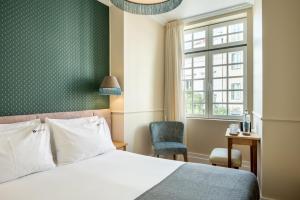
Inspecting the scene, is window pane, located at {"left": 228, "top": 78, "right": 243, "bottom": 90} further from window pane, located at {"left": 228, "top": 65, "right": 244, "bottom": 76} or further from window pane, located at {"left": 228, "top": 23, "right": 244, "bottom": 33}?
window pane, located at {"left": 228, "top": 23, "right": 244, "bottom": 33}

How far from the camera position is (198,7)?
3287 mm

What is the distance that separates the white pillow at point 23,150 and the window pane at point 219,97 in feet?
9.17

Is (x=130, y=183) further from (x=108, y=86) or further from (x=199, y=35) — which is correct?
(x=199, y=35)

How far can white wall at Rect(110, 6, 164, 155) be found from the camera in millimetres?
2991

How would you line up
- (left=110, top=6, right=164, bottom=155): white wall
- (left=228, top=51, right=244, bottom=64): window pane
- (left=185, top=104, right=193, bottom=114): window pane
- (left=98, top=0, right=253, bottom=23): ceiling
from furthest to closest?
(left=185, top=104, right=193, bottom=114): window pane → (left=228, top=51, right=244, bottom=64): window pane → (left=98, top=0, right=253, bottom=23): ceiling → (left=110, top=6, right=164, bottom=155): white wall

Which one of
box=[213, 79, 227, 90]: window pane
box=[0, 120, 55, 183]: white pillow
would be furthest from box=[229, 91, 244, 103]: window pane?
box=[0, 120, 55, 183]: white pillow

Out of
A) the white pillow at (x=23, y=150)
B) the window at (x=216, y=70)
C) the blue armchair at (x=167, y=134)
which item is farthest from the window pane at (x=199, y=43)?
the white pillow at (x=23, y=150)

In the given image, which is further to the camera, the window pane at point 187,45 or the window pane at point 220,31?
the window pane at point 187,45

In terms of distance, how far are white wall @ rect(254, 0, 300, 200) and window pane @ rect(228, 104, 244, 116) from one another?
1177mm

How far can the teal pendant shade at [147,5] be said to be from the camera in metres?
1.66

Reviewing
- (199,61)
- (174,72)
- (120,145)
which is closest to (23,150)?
(120,145)

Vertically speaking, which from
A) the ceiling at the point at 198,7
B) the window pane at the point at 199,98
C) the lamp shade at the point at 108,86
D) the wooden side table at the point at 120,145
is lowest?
the wooden side table at the point at 120,145

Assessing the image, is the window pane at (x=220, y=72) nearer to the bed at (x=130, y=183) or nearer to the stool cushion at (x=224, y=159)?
the stool cushion at (x=224, y=159)

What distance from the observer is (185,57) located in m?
3.91
